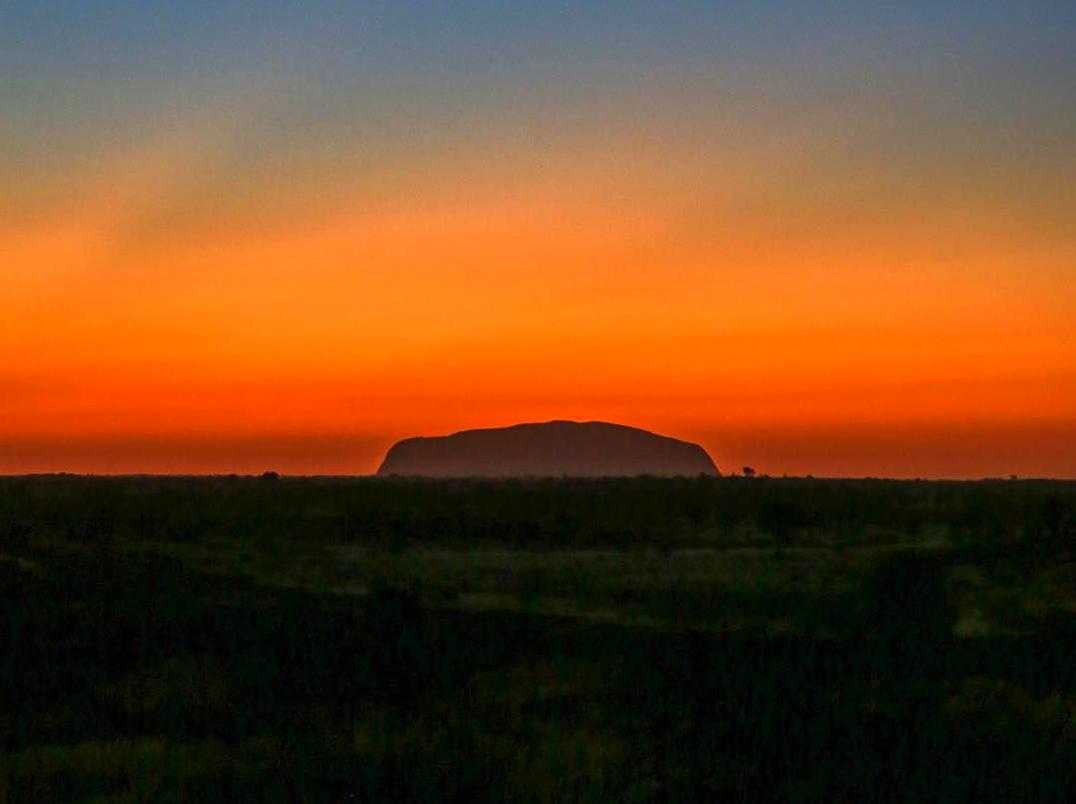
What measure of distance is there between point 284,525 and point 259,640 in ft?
186

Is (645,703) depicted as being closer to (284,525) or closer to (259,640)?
(259,640)

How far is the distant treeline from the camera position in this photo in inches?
2685

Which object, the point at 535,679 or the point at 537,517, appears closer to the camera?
the point at 535,679

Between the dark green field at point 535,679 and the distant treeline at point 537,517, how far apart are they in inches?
771

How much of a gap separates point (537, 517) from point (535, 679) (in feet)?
215

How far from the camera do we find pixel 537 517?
276 ft

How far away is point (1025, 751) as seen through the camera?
1448 centimetres

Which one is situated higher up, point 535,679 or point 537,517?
point 537,517

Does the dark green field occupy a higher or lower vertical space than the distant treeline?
lower

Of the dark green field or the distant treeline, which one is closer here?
the dark green field

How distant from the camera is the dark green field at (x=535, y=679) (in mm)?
13188

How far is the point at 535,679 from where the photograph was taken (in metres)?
18.6

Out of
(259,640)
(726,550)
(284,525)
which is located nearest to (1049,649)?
(259,640)

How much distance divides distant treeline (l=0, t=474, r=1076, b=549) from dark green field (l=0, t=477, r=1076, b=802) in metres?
19.6
